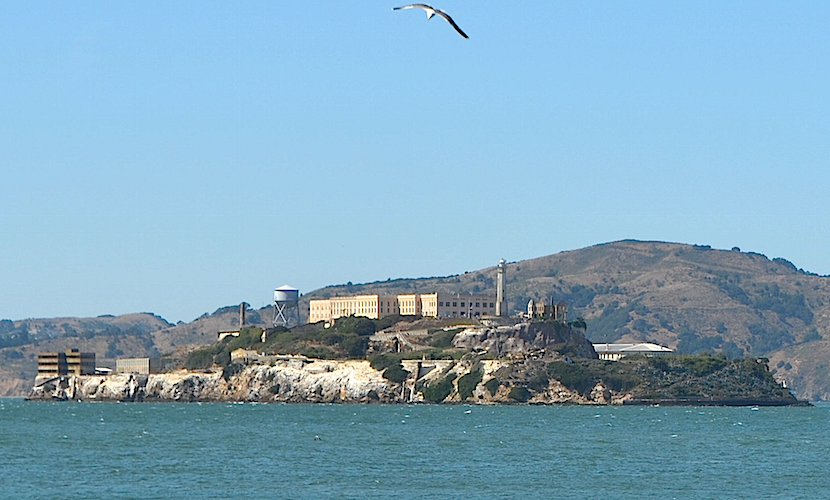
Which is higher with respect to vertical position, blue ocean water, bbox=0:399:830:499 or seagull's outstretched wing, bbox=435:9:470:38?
seagull's outstretched wing, bbox=435:9:470:38

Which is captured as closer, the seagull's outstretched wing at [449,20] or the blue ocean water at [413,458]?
the seagull's outstretched wing at [449,20]

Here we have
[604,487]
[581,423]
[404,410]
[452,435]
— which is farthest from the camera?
[404,410]

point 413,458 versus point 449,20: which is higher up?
point 449,20

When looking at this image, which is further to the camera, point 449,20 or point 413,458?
point 413,458

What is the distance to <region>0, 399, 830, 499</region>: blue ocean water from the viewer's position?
7469 cm

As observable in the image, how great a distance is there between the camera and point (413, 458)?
93312mm

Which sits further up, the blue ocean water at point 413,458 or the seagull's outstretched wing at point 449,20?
the seagull's outstretched wing at point 449,20

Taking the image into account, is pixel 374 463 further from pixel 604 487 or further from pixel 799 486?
pixel 799 486

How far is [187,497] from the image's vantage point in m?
70.3

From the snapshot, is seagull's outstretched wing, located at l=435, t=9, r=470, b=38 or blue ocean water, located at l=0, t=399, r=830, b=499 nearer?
seagull's outstretched wing, located at l=435, t=9, r=470, b=38

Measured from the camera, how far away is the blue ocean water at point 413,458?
7469 centimetres

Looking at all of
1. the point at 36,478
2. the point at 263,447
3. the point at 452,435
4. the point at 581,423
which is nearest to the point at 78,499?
the point at 36,478

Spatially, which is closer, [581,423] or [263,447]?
[263,447]

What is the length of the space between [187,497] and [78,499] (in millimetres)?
5031
